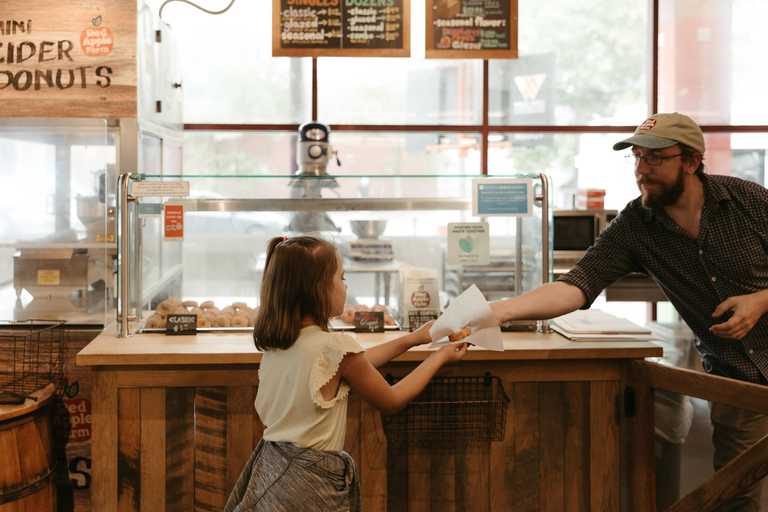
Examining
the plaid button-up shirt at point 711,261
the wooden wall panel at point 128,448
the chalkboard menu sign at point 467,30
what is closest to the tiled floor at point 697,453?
the plaid button-up shirt at point 711,261

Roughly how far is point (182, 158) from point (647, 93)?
3.14m

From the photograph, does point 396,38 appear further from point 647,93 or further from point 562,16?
point 647,93

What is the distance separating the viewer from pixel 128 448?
2.17m

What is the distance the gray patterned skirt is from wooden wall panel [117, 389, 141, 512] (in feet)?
2.04

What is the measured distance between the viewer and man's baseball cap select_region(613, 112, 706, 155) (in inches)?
79.3

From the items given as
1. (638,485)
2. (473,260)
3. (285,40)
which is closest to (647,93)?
(285,40)

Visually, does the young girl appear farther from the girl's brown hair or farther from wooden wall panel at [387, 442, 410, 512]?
wooden wall panel at [387, 442, 410, 512]

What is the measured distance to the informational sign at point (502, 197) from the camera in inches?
93.2

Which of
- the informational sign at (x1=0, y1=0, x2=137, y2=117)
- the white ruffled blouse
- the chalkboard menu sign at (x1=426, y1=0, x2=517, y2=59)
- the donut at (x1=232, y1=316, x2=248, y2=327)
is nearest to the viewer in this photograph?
the white ruffled blouse

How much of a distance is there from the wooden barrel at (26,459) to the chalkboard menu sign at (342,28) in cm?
246

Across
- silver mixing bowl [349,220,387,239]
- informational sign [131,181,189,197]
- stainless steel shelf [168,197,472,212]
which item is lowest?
silver mixing bowl [349,220,387,239]

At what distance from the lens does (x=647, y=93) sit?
→ 471 centimetres

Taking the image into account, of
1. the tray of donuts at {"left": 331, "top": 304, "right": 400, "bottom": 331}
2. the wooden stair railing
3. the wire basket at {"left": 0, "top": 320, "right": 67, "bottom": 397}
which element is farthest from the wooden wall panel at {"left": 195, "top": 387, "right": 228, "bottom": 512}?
the wooden stair railing

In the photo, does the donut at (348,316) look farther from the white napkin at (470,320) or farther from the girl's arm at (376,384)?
the girl's arm at (376,384)
